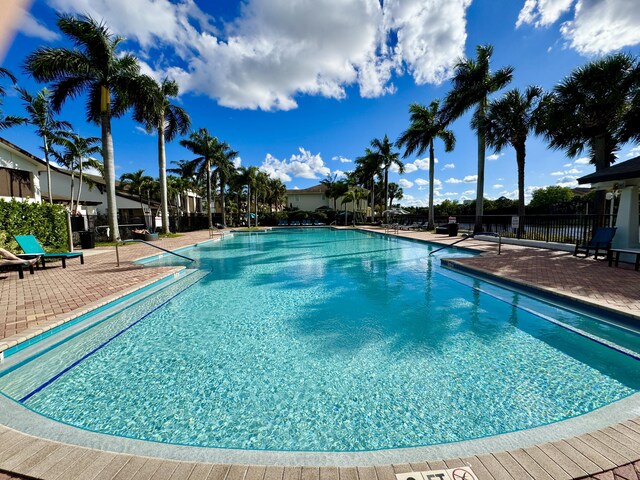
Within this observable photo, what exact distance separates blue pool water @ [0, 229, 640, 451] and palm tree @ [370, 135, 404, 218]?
3066cm

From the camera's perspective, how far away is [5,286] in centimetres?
656

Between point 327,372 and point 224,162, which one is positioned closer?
point 327,372

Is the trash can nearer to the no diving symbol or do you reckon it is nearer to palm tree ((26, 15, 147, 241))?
palm tree ((26, 15, 147, 241))

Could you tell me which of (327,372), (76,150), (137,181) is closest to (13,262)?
(327,372)

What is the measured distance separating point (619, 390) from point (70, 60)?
928 inches

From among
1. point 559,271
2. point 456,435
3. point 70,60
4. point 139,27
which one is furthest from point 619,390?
point 70,60

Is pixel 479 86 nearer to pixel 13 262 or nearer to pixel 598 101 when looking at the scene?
pixel 598 101

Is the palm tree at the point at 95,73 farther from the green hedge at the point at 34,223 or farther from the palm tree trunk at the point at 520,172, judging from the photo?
the palm tree trunk at the point at 520,172

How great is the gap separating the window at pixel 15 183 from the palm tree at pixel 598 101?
2839 centimetres

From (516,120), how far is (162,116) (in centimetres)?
2551

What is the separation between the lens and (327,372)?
12.2ft

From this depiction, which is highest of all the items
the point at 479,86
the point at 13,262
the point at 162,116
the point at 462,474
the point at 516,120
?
the point at 479,86

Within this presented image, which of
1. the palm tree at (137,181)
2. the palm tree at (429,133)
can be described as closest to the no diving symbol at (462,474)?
the palm tree at (429,133)

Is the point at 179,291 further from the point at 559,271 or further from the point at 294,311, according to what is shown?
the point at 559,271
